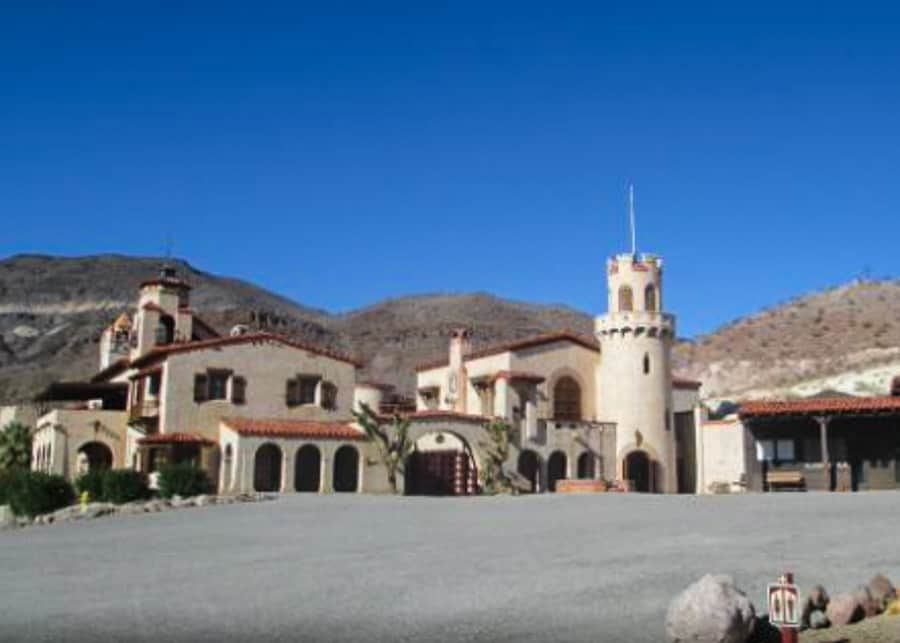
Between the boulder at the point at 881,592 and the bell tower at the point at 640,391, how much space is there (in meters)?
36.5

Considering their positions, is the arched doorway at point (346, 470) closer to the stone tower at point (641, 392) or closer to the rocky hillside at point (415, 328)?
the stone tower at point (641, 392)

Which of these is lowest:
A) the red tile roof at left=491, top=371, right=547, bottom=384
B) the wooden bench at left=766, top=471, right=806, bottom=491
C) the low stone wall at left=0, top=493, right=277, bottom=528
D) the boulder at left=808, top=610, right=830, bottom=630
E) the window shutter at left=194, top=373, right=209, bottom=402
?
the boulder at left=808, top=610, right=830, bottom=630

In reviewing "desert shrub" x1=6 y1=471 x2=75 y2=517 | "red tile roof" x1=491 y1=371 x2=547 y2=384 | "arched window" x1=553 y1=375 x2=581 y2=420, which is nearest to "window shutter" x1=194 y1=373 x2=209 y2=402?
"desert shrub" x1=6 y1=471 x2=75 y2=517

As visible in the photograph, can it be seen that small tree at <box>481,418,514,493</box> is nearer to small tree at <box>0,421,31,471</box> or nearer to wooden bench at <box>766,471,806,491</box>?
wooden bench at <box>766,471,806,491</box>

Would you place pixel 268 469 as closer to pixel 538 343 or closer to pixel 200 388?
pixel 200 388

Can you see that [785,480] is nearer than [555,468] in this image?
Yes

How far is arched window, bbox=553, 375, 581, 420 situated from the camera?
52.0 meters

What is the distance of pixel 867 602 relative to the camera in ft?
45.0

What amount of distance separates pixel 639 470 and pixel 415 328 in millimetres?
68318

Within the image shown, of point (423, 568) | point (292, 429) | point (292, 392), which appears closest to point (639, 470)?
point (292, 392)

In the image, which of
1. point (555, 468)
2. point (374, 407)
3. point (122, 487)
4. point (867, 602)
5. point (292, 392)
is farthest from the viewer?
point (374, 407)

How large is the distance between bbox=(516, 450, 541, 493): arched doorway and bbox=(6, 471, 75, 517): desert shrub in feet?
65.5

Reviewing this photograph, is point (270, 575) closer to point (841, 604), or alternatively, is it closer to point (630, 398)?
point (841, 604)

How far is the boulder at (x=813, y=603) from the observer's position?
13.6 meters
